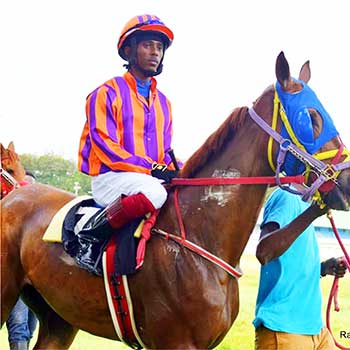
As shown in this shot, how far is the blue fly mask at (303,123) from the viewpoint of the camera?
317cm

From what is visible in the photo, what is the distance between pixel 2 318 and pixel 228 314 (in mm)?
2018

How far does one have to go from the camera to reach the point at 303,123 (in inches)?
124

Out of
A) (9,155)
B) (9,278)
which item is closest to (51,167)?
(9,155)

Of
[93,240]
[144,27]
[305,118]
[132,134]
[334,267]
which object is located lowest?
[334,267]

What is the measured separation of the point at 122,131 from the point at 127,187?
1.34ft

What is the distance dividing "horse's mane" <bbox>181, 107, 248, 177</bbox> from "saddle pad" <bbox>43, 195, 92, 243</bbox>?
3.08ft

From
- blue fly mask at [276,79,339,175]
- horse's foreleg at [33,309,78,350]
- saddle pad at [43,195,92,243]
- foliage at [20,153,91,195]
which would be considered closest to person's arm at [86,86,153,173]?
saddle pad at [43,195,92,243]

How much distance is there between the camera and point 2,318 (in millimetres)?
4480

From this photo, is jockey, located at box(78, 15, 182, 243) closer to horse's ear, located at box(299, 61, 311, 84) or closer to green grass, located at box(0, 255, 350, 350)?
horse's ear, located at box(299, 61, 311, 84)

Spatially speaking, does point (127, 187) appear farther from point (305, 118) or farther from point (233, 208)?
point (305, 118)

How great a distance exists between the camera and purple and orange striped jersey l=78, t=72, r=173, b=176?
358 centimetres

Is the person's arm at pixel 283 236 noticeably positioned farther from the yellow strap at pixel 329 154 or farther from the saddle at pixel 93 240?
the saddle at pixel 93 240

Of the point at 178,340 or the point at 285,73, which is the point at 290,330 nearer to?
the point at 178,340

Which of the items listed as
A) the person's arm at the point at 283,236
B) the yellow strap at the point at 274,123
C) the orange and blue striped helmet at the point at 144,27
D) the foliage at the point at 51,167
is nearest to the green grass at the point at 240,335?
the person's arm at the point at 283,236
